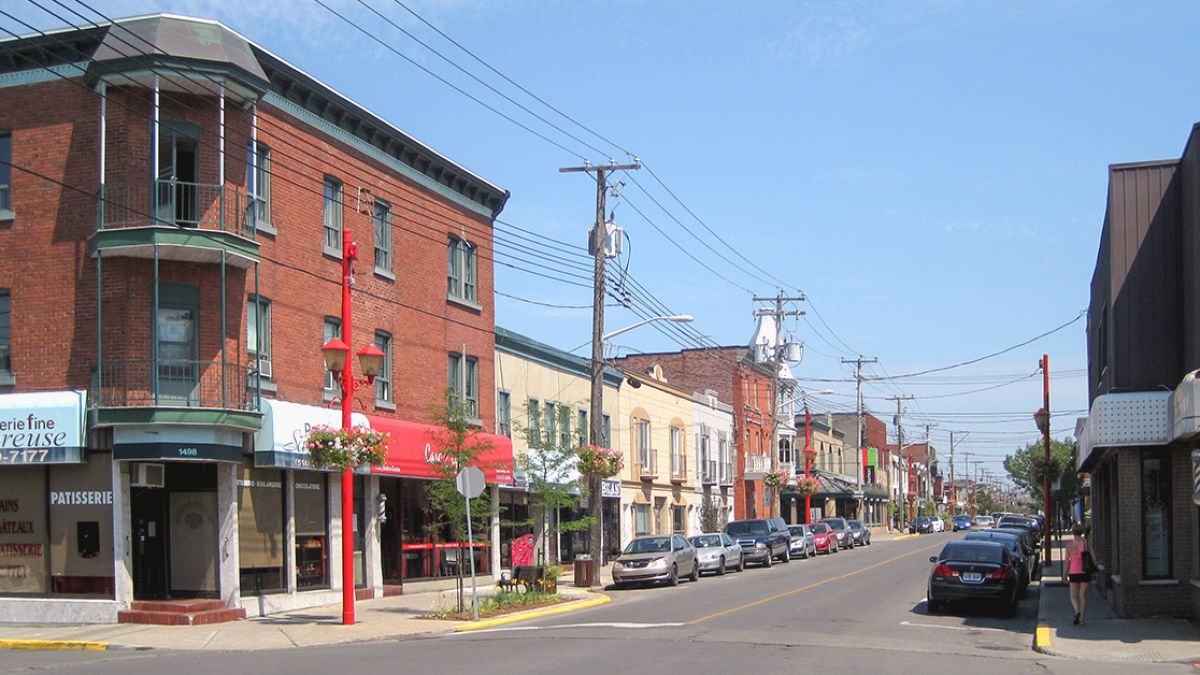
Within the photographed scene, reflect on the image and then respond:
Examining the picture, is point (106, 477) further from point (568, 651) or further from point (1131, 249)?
point (1131, 249)

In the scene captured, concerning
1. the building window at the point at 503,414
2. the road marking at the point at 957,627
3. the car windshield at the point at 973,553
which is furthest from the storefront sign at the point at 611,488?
the road marking at the point at 957,627

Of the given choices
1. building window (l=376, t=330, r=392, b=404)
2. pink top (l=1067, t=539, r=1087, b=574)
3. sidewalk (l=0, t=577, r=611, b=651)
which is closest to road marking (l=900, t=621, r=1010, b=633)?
pink top (l=1067, t=539, r=1087, b=574)

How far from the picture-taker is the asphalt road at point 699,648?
16.2m

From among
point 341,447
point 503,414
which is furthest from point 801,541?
point 341,447

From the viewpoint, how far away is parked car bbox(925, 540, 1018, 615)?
24.0m

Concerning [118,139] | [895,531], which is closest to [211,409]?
[118,139]

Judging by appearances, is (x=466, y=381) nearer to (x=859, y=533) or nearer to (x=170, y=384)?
(x=170, y=384)

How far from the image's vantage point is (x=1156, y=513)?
22.0 m

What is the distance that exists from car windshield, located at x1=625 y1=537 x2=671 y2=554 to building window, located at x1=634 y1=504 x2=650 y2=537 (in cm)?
1465

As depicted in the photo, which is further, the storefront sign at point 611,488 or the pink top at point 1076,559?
the storefront sign at point 611,488

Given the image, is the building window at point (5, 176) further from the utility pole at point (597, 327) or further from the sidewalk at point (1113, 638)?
the sidewalk at point (1113, 638)

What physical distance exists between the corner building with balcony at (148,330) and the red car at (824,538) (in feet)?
112

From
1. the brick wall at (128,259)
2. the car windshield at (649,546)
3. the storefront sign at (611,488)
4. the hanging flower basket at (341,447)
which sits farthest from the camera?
the storefront sign at (611,488)

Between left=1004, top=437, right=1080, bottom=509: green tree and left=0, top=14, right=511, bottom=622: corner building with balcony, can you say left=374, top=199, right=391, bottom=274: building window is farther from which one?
left=1004, top=437, right=1080, bottom=509: green tree
